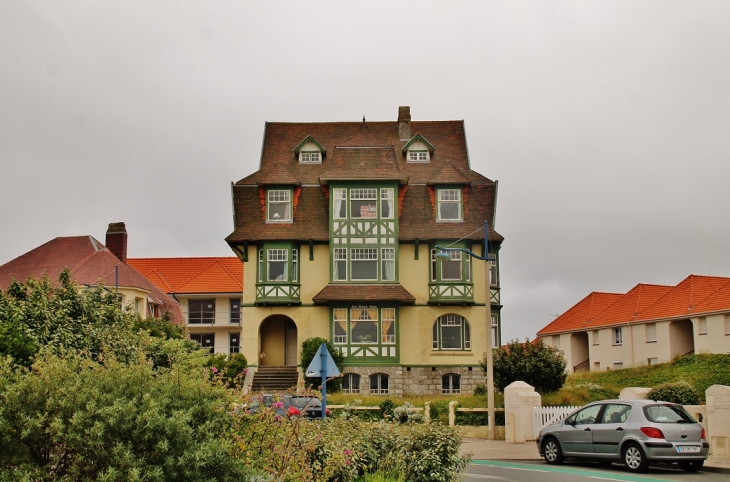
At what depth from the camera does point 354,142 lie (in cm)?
4306

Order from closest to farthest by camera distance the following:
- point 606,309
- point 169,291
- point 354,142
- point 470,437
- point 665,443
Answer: point 665,443 < point 470,437 < point 354,142 < point 606,309 < point 169,291

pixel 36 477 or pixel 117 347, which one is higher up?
pixel 117 347

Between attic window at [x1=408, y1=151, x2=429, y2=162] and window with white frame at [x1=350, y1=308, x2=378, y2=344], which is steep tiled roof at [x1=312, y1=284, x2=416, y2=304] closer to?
window with white frame at [x1=350, y1=308, x2=378, y2=344]

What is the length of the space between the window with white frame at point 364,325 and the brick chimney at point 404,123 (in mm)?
10403

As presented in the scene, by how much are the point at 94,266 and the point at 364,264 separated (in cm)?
1918

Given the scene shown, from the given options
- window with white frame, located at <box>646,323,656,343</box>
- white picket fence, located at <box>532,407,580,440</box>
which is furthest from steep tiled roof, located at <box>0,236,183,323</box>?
white picket fence, located at <box>532,407,580,440</box>

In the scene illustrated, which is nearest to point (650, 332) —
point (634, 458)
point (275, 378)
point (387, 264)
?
point (387, 264)

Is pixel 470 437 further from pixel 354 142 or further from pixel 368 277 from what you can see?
pixel 354 142

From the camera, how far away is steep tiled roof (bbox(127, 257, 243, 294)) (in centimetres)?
6262

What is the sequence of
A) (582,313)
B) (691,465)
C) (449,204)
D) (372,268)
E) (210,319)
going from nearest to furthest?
(691,465)
(372,268)
(449,204)
(582,313)
(210,319)

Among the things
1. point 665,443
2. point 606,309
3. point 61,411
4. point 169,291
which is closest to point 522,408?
point 665,443

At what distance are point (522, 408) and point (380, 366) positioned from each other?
13.6 meters

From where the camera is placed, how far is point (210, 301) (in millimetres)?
62719

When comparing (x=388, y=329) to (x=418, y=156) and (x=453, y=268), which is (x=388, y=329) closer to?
(x=453, y=268)
